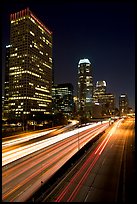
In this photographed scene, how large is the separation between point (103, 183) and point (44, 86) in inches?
3028

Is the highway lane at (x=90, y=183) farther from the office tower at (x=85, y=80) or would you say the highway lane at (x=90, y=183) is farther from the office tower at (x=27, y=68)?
the office tower at (x=85, y=80)

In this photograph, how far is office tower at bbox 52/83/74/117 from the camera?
122906mm

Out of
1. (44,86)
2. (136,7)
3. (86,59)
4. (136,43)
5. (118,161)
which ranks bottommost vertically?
(118,161)

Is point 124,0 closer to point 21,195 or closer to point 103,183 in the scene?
point 21,195

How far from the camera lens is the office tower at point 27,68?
7506 cm

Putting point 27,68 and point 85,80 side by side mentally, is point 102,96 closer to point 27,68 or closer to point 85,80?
point 85,80

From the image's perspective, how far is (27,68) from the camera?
76.8m

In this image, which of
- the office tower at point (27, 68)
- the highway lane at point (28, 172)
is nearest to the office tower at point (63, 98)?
the office tower at point (27, 68)

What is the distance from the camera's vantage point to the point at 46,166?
12.6 metres

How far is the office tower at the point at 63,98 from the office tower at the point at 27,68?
120 ft

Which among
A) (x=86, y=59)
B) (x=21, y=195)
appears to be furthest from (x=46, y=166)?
(x=86, y=59)

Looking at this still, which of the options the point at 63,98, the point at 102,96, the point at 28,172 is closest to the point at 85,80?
the point at 102,96

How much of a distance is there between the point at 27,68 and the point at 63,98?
5226cm

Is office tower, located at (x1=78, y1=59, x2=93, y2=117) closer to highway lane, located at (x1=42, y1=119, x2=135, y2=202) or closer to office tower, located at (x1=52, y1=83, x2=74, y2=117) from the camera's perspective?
office tower, located at (x1=52, y1=83, x2=74, y2=117)
